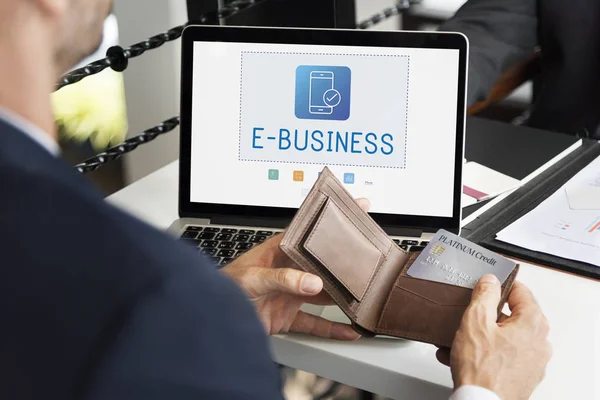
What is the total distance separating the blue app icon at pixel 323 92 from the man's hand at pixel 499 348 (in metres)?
0.35

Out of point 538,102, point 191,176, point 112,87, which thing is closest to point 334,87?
point 191,176

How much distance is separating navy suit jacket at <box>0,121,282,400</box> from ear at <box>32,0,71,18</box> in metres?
0.08

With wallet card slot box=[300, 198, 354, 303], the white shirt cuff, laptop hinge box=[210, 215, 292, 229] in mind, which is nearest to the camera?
the white shirt cuff

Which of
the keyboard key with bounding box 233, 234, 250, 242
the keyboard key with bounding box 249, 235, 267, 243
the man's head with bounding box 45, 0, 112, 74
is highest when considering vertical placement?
the man's head with bounding box 45, 0, 112, 74

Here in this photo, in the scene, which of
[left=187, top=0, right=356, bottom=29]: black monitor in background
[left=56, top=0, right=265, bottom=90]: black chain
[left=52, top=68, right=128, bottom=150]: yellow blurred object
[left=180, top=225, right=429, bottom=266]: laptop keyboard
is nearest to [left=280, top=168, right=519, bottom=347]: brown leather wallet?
[left=180, top=225, right=429, bottom=266]: laptop keyboard

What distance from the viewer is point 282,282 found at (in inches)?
33.7

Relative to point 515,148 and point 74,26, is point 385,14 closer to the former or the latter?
point 515,148

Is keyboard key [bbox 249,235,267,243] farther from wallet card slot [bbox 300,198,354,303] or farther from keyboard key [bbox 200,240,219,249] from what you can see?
wallet card slot [bbox 300,198,354,303]

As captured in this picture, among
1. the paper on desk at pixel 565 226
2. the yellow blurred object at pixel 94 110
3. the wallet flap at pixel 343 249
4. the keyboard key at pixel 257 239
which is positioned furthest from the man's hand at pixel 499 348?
the yellow blurred object at pixel 94 110

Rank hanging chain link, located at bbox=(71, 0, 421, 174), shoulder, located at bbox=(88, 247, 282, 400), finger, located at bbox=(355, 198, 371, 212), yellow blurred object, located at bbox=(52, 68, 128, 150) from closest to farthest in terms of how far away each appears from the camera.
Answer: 1. shoulder, located at bbox=(88, 247, 282, 400)
2. finger, located at bbox=(355, 198, 371, 212)
3. hanging chain link, located at bbox=(71, 0, 421, 174)
4. yellow blurred object, located at bbox=(52, 68, 128, 150)

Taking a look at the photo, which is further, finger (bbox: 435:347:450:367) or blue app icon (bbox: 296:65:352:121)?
blue app icon (bbox: 296:65:352:121)

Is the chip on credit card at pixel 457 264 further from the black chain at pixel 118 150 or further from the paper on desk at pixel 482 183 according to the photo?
the black chain at pixel 118 150

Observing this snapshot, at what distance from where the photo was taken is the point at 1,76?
0.45 meters

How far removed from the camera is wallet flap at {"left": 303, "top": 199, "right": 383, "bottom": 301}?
875mm
